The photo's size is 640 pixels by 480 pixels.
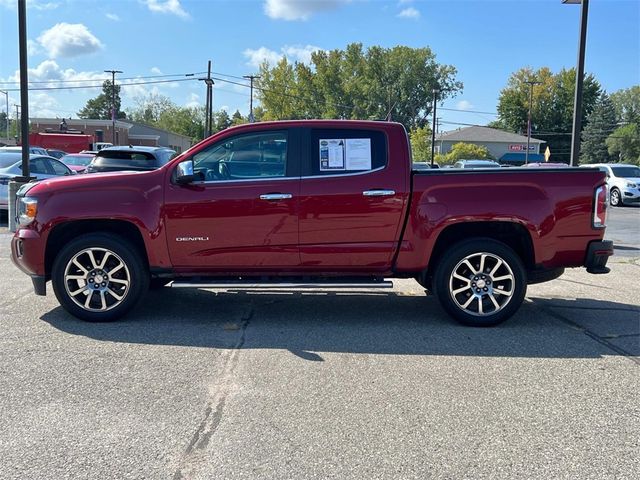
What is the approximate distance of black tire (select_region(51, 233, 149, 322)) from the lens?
5633 mm

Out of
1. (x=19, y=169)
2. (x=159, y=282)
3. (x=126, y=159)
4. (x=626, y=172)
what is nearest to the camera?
(x=159, y=282)

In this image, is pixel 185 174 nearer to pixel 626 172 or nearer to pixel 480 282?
pixel 480 282

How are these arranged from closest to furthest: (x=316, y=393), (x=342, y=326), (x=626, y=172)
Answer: (x=316, y=393) → (x=342, y=326) → (x=626, y=172)

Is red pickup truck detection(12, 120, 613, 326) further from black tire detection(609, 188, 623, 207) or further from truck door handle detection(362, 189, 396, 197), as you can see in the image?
black tire detection(609, 188, 623, 207)

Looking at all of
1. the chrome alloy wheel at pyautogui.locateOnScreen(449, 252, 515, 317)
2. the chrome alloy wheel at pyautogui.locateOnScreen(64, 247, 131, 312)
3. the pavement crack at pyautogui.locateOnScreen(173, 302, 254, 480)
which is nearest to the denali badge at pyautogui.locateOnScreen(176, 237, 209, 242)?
the chrome alloy wheel at pyautogui.locateOnScreen(64, 247, 131, 312)

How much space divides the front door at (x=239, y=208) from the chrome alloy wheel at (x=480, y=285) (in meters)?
1.61

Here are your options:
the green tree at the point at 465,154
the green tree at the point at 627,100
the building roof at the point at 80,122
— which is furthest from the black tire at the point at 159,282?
the green tree at the point at 627,100

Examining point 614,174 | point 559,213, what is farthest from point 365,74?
point 559,213

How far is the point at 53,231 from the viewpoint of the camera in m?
5.75

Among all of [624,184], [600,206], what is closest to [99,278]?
[600,206]

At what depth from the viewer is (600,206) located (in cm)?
557

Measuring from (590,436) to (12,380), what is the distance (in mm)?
3970

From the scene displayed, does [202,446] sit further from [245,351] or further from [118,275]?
[118,275]

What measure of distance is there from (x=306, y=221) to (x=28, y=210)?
2738 mm
